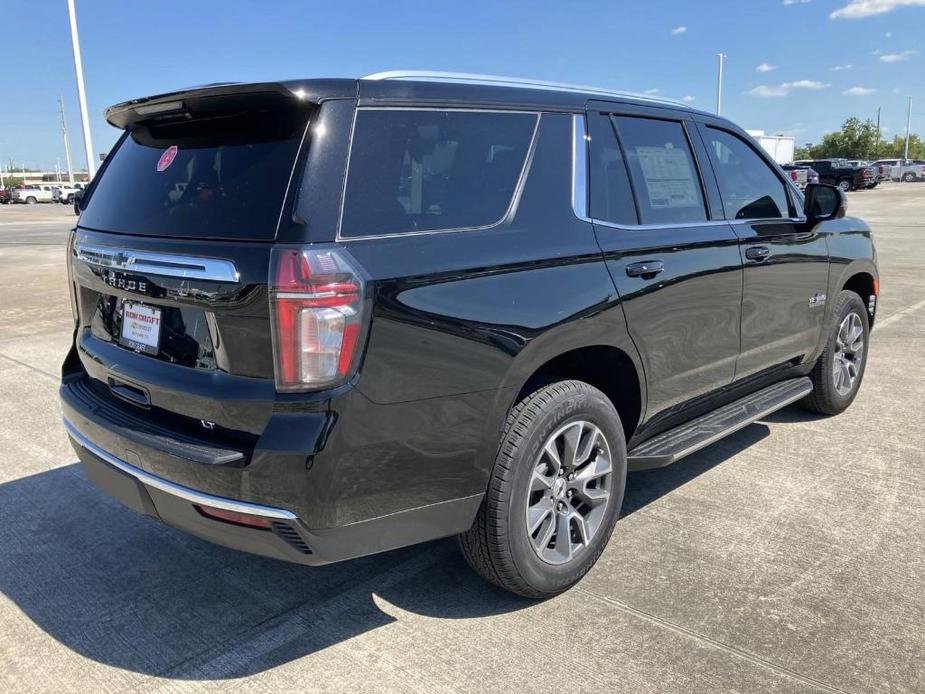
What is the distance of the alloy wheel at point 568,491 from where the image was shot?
9.41ft

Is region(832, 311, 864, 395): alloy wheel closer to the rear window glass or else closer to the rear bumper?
the rear window glass

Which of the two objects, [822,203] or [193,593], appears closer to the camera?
[193,593]

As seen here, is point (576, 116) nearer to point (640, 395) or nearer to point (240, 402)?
point (640, 395)

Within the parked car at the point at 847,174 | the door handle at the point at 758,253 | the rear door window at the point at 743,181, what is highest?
the parked car at the point at 847,174

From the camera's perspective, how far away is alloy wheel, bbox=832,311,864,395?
4.96 metres

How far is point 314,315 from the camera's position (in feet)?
7.29

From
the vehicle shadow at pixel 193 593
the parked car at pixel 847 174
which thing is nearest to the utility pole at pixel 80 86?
the vehicle shadow at pixel 193 593

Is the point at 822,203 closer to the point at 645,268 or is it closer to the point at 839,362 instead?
the point at 839,362

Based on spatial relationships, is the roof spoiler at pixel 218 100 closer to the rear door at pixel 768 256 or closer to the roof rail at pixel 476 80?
the roof rail at pixel 476 80

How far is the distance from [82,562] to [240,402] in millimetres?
1598

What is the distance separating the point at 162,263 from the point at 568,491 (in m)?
1.68

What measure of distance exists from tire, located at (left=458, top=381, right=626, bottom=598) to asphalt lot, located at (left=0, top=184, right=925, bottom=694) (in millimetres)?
172

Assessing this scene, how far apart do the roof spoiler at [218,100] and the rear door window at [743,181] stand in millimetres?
2310

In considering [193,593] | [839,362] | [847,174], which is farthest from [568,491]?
[847,174]
